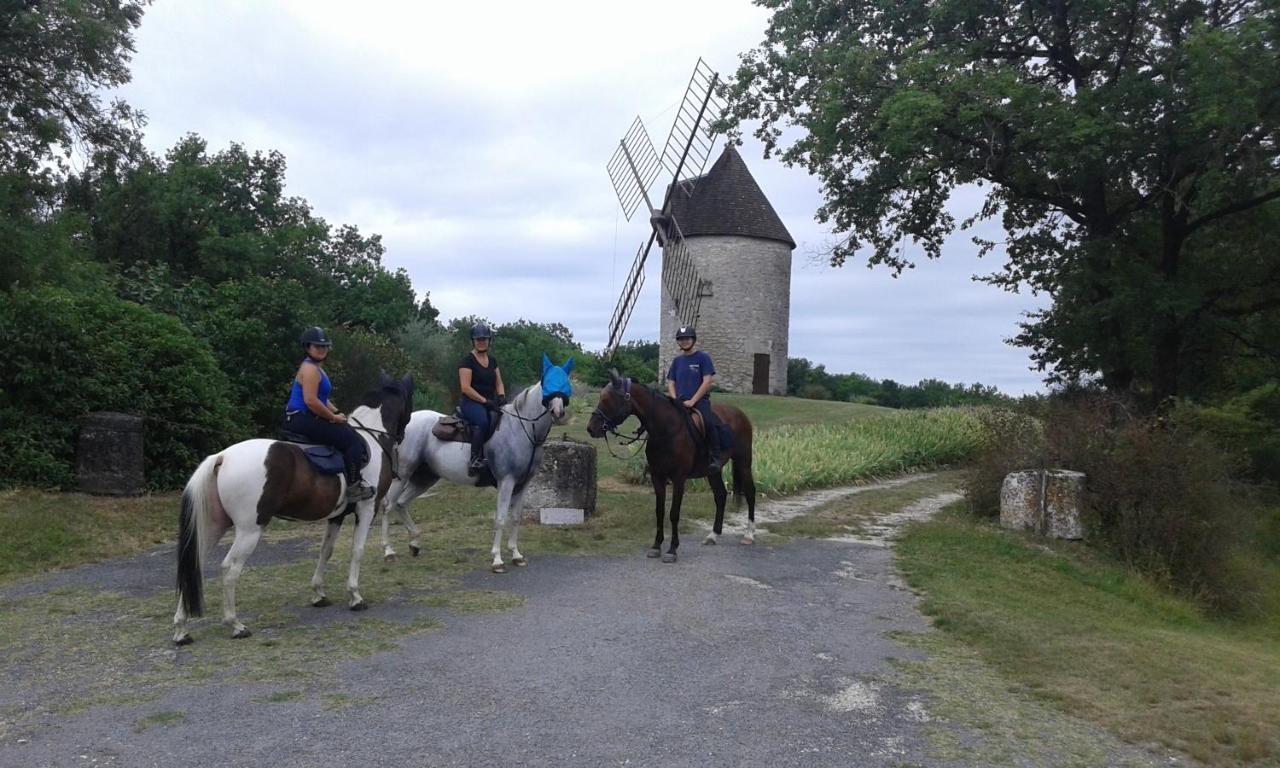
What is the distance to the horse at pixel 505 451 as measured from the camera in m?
8.60

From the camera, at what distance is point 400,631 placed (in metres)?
6.48

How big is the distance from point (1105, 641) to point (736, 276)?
96.1 feet

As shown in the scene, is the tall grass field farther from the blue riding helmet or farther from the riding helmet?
the riding helmet

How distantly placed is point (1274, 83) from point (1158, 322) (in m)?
4.88

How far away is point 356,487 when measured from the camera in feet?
23.0

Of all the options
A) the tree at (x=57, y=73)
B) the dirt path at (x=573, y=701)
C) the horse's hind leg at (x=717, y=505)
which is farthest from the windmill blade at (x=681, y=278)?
the dirt path at (x=573, y=701)

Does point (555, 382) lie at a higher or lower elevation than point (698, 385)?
lower

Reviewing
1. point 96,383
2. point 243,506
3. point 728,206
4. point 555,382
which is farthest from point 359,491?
point 728,206

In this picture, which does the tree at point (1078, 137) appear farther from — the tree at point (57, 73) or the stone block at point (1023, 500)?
the tree at point (57, 73)

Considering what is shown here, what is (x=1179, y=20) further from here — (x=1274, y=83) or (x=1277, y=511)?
(x=1277, y=511)

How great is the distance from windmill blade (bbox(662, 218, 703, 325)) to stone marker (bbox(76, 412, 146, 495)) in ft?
80.2

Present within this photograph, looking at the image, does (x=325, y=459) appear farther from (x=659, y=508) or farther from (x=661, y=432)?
(x=659, y=508)

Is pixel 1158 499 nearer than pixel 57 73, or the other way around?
pixel 1158 499

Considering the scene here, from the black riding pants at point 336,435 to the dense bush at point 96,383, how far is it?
20.7 feet
